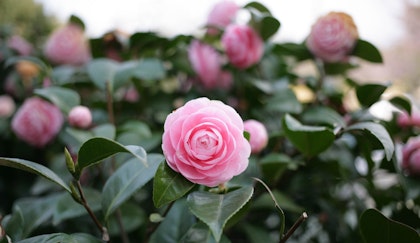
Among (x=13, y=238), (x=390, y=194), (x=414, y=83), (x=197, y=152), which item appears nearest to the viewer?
(x=197, y=152)

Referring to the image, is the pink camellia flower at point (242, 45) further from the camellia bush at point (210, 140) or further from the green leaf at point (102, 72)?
the green leaf at point (102, 72)

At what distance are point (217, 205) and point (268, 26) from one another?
521mm

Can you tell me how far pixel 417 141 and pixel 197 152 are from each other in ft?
1.79

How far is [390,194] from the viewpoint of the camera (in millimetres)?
861

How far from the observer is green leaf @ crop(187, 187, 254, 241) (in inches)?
15.6

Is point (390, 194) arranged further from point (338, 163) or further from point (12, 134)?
point (12, 134)

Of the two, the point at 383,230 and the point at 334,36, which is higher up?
the point at 334,36

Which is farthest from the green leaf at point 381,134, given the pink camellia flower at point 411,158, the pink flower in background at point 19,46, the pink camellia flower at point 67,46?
the pink flower in background at point 19,46

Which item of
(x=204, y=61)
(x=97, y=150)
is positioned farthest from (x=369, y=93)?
(x=97, y=150)

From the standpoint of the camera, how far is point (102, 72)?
835 millimetres

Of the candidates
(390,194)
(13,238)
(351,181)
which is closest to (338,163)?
(351,181)

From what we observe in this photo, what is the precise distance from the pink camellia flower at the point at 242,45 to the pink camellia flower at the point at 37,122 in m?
0.41

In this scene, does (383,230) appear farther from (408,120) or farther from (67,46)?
(67,46)

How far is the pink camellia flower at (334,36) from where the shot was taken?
30.6 inches
